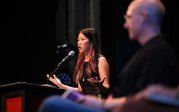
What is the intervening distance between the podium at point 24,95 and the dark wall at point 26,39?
204cm

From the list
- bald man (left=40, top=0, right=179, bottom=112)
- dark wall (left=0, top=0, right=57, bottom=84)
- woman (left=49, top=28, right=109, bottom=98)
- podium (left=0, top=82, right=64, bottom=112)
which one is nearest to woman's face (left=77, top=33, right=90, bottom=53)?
woman (left=49, top=28, right=109, bottom=98)

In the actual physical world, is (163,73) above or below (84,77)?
above

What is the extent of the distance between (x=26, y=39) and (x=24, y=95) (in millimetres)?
2460

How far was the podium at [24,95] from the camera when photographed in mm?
3471

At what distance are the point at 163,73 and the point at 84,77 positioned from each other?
6.69ft

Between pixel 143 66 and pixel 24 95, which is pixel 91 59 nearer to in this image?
pixel 24 95

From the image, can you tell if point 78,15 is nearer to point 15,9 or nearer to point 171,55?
point 15,9

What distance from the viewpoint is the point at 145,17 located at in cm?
221

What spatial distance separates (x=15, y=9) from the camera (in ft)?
19.3

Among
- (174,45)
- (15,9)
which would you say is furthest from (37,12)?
(174,45)

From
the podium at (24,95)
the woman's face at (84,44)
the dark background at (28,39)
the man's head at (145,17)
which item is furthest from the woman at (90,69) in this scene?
the man's head at (145,17)

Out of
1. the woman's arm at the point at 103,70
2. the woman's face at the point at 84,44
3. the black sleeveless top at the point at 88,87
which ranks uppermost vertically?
the woman's face at the point at 84,44

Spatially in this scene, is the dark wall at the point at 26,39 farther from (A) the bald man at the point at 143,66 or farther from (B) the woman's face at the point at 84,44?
(A) the bald man at the point at 143,66

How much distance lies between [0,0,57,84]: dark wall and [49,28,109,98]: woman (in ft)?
5.16
